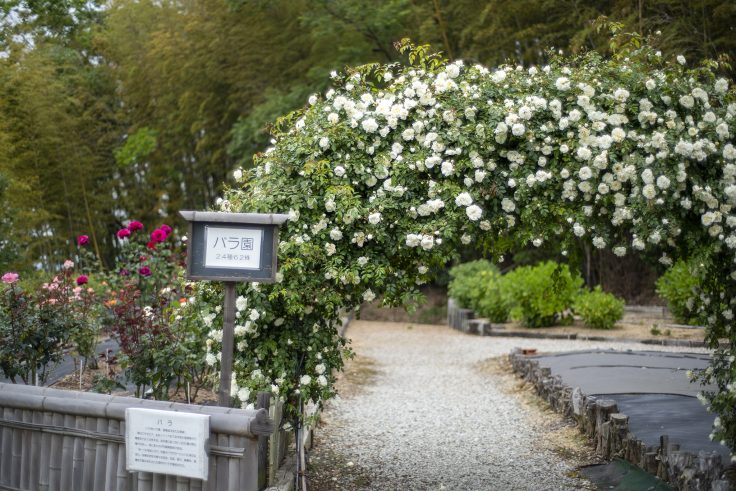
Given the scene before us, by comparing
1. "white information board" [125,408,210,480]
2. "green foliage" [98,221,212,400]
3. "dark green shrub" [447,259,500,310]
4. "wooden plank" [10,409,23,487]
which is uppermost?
"dark green shrub" [447,259,500,310]

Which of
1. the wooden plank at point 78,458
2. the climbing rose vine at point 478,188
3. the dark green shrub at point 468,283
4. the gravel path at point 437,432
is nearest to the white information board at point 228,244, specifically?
the climbing rose vine at point 478,188

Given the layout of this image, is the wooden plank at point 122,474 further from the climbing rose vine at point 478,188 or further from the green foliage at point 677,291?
the green foliage at point 677,291

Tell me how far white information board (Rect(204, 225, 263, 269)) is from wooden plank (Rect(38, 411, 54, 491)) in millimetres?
1002

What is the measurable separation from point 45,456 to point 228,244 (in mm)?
1250

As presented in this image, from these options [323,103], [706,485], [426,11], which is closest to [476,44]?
[426,11]

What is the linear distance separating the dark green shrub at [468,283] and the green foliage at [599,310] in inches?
77.9

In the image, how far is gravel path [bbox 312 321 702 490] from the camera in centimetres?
466

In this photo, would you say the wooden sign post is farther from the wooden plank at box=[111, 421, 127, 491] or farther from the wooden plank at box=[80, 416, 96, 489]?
the wooden plank at box=[80, 416, 96, 489]

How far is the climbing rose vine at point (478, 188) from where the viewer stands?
368 centimetres

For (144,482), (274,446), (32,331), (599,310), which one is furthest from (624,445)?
(599,310)

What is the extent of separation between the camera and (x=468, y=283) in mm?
→ 12578

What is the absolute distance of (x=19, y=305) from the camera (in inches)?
185

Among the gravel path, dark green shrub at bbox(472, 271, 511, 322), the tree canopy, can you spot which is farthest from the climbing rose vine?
dark green shrub at bbox(472, 271, 511, 322)

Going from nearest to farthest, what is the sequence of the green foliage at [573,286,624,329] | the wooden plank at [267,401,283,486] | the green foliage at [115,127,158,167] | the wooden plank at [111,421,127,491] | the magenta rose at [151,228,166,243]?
1. the wooden plank at [111,421,127,491]
2. the wooden plank at [267,401,283,486]
3. the magenta rose at [151,228,166,243]
4. the green foliage at [573,286,624,329]
5. the green foliage at [115,127,158,167]
